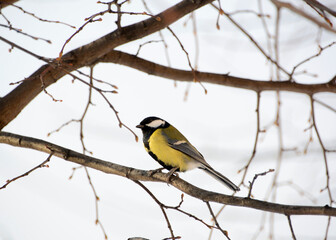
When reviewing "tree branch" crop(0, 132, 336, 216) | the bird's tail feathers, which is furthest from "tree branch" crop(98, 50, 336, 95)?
"tree branch" crop(0, 132, 336, 216)

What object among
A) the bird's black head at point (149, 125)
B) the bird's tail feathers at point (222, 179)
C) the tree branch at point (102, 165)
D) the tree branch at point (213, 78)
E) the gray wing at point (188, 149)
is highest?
the tree branch at point (213, 78)

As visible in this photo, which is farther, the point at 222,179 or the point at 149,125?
the point at 149,125

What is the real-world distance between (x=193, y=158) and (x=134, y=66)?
2.85ft

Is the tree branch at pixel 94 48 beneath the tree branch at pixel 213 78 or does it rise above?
beneath

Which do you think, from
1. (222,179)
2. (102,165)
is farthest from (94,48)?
(222,179)

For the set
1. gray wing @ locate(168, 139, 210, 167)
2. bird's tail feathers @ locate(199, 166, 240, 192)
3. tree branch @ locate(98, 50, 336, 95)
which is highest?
tree branch @ locate(98, 50, 336, 95)

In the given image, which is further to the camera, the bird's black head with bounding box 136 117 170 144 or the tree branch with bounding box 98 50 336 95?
the bird's black head with bounding box 136 117 170 144

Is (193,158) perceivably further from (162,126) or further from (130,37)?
(130,37)

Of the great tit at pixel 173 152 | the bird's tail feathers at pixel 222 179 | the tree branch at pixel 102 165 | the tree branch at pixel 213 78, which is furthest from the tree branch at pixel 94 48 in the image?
the bird's tail feathers at pixel 222 179

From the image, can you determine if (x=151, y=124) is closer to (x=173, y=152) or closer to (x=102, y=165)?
(x=173, y=152)

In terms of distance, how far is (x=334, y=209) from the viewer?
66.2 inches

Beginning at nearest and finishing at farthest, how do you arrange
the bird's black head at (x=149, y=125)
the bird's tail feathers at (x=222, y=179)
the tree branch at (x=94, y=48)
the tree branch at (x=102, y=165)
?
the tree branch at (x=102, y=165)
the tree branch at (x=94, y=48)
the bird's tail feathers at (x=222, y=179)
the bird's black head at (x=149, y=125)

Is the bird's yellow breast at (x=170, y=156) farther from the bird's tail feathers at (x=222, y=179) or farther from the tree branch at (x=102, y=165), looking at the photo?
the tree branch at (x=102, y=165)

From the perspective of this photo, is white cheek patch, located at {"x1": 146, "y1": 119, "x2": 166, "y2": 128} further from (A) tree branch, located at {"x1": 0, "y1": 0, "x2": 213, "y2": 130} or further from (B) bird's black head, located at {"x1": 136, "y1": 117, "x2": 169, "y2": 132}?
(A) tree branch, located at {"x1": 0, "y1": 0, "x2": 213, "y2": 130}
